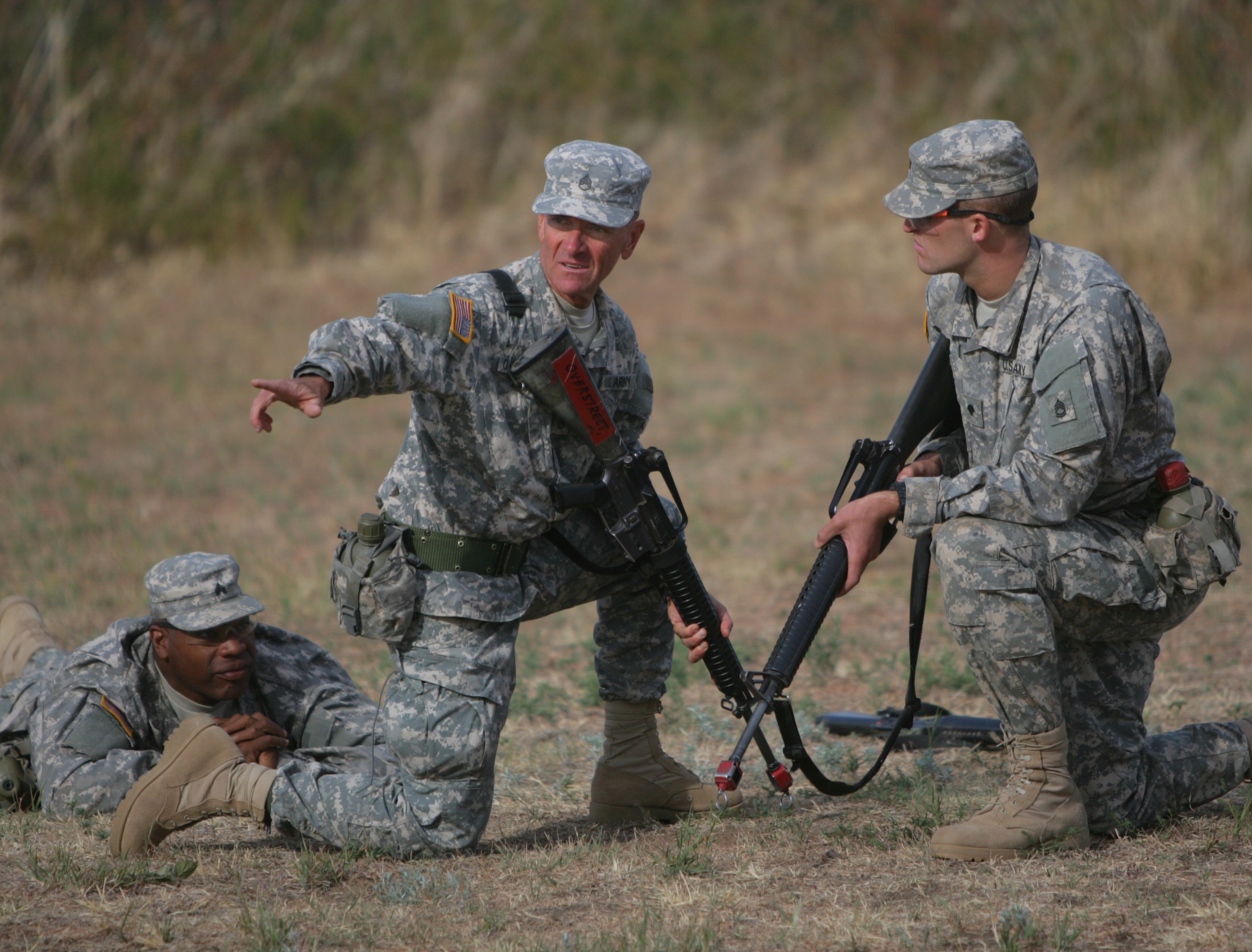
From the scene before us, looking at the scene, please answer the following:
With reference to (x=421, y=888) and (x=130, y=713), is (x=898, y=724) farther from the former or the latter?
(x=130, y=713)

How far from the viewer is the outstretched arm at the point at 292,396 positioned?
3.20 metres

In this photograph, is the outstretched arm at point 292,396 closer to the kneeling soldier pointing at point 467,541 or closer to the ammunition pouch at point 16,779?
the kneeling soldier pointing at point 467,541

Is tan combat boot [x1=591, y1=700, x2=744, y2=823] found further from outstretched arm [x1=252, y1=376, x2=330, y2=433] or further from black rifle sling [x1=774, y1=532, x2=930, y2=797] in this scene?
outstretched arm [x1=252, y1=376, x2=330, y2=433]

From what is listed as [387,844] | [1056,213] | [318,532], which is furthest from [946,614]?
[1056,213]

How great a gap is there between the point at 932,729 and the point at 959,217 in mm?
1895

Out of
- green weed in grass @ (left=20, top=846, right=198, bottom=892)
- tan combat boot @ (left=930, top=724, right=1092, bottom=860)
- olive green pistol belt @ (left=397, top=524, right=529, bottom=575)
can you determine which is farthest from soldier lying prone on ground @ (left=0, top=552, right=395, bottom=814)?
tan combat boot @ (left=930, top=724, right=1092, bottom=860)

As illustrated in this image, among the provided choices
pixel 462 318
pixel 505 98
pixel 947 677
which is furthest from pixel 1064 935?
pixel 505 98

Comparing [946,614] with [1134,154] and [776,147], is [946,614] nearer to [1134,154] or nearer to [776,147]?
[1134,154]

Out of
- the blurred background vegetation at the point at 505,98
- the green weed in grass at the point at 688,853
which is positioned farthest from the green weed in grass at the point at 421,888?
the blurred background vegetation at the point at 505,98

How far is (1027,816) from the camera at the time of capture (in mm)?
3703

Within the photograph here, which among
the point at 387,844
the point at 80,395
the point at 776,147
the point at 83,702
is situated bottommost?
the point at 387,844

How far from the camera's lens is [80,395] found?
11.0 m

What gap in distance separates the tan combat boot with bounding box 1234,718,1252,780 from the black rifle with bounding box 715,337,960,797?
0.97 metres

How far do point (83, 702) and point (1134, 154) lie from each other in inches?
457
